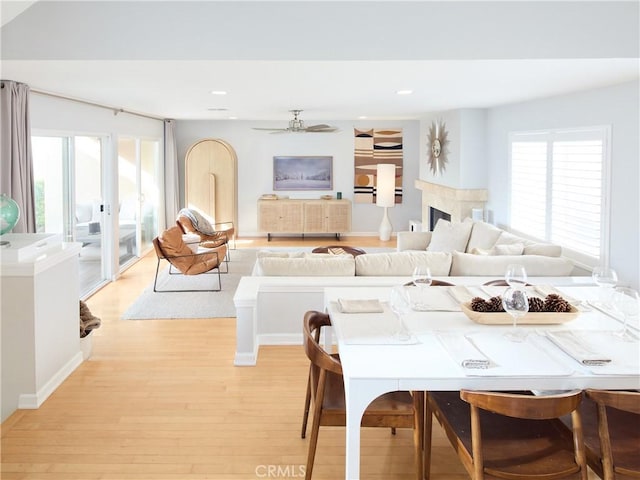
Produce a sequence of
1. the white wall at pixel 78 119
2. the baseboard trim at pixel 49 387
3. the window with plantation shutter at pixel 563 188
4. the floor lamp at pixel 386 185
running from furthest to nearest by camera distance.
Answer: the floor lamp at pixel 386 185 < the white wall at pixel 78 119 < the window with plantation shutter at pixel 563 188 < the baseboard trim at pixel 49 387

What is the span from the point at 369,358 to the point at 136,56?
8.98 feet

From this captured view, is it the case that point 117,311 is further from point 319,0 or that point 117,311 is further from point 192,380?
point 319,0

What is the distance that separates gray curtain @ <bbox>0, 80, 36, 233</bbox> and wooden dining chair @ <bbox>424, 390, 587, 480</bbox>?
398 cm

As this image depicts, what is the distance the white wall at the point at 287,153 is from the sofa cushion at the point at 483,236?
4773 millimetres

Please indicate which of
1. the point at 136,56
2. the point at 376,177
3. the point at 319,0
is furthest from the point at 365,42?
the point at 376,177

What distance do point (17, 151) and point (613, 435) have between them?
4694 mm

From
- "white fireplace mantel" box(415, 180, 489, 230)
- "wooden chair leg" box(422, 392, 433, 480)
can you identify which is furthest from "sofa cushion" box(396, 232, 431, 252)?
"wooden chair leg" box(422, 392, 433, 480)

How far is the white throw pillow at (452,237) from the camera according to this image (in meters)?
7.01

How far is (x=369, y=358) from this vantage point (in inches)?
96.0

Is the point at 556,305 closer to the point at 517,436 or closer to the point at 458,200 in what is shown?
the point at 517,436

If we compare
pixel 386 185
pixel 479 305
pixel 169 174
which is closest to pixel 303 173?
pixel 386 185

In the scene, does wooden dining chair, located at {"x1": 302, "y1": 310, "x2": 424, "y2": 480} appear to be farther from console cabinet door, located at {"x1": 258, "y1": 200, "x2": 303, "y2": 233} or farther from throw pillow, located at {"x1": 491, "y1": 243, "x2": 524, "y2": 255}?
console cabinet door, located at {"x1": 258, "y1": 200, "x2": 303, "y2": 233}

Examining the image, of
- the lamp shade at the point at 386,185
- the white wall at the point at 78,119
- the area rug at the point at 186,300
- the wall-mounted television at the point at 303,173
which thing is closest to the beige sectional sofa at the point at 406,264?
the area rug at the point at 186,300

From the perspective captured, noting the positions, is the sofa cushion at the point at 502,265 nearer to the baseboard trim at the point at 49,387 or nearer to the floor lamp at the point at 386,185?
the baseboard trim at the point at 49,387
